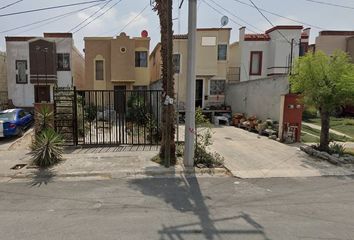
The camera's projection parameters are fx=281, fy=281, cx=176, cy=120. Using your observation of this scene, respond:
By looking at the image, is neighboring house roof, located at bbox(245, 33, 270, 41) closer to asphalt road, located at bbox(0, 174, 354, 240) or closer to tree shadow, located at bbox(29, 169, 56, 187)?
asphalt road, located at bbox(0, 174, 354, 240)

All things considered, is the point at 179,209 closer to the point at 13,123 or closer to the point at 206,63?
the point at 13,123

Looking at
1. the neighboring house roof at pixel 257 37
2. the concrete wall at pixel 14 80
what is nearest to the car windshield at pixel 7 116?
Result: the concrete wall at pixel 14 80

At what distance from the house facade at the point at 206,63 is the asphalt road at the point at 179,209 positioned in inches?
567

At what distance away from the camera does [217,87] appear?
2253cm

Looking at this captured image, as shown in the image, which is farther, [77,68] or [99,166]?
[77,68]

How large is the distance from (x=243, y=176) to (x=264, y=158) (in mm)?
2155

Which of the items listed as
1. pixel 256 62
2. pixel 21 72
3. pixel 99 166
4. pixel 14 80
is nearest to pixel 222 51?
pixel 256 62

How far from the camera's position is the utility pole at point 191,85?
786 centimetres

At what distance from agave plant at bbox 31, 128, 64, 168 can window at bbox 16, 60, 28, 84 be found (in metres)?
17.0

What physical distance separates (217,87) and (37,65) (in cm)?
1473

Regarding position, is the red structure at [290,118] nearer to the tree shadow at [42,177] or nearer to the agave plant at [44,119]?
the tree shadow at [42,177]

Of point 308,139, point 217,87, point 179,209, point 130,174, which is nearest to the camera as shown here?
point 179,209

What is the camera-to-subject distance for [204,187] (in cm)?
663

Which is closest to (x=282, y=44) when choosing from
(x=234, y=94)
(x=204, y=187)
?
(x=234, y=94)
